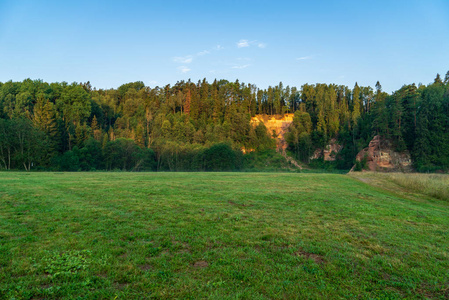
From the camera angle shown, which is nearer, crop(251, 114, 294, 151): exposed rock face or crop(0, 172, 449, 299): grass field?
crop(0, 172, 449, 299): grass field

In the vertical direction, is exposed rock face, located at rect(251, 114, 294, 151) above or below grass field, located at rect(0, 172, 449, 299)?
above

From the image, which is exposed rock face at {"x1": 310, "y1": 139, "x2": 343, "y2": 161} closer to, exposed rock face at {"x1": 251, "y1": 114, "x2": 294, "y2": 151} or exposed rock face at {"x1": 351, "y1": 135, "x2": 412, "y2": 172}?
exposed rock face at {"x1": 251, "y1": 114, "x2": 294, "y2": 151}

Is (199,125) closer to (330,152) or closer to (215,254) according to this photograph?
(330,152)

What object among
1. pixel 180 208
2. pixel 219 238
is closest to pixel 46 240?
pixel 219 238

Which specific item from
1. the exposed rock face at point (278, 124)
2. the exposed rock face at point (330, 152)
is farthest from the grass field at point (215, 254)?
the exposed rock face at point (278, 124)

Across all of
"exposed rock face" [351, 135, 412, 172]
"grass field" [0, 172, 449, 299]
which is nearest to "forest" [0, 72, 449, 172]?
"exposed rock face" [351, 135, 412, 172]

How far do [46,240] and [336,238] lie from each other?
872 centimetres

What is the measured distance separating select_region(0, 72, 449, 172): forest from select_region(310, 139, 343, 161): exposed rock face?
2.28m

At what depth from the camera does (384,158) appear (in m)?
78.4

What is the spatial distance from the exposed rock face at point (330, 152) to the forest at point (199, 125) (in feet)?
7.48

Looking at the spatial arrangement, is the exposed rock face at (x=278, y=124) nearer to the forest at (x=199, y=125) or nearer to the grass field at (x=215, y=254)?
the forest at (x=199, y=125)

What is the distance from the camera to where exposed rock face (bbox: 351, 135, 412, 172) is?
76562 millimetres

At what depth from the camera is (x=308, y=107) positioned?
12262cm

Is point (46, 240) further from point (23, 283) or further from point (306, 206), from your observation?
point (306, 206)
